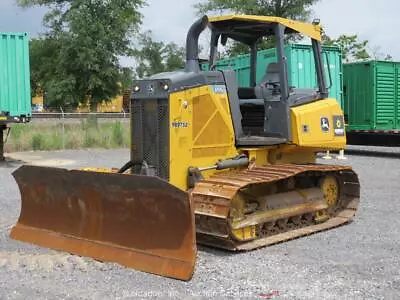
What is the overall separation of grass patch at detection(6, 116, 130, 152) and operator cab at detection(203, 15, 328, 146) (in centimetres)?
1566

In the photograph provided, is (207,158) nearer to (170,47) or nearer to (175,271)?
(175,271)

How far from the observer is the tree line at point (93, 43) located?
142 ft

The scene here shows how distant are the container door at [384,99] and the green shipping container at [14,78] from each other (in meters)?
10.4

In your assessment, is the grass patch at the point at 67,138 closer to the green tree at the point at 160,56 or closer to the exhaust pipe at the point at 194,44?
the exhaust pipe at the point at 194,44

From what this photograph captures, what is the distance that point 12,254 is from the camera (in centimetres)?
645

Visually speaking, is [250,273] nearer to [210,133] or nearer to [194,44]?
[210,133]

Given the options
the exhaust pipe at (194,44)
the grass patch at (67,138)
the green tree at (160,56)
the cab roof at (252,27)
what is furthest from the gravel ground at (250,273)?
the green tree at (160,56)

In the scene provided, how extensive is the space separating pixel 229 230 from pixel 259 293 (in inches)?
52.6

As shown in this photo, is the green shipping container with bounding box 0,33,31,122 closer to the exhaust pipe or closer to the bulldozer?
the bulldozer

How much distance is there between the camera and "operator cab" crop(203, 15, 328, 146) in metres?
7.27

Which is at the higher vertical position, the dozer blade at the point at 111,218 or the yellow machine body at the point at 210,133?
the yellow machine body at the point at 210,133

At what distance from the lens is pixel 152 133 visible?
6.73 meters

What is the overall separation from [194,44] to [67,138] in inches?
662

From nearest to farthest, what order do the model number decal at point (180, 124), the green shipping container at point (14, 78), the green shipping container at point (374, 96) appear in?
the model number decal at point (180, 124), the green shipping container at point (14, 78), the green shipping container at point (374, 96)
